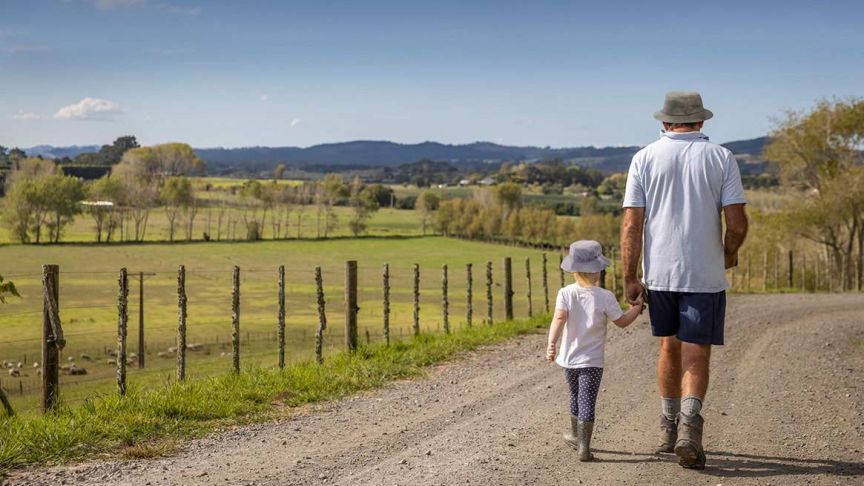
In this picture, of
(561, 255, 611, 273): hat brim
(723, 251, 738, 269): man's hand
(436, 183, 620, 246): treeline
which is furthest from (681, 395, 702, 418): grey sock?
(436, 183, 620, 246): treeline

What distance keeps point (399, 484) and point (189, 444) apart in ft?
8.97

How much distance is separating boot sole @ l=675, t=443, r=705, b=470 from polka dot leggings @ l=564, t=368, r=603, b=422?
0.73 meters

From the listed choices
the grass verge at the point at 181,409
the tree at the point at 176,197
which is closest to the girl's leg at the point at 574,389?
the grass verge at the point at 181,409

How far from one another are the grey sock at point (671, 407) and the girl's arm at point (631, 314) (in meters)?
0.69

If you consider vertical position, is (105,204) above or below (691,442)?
above

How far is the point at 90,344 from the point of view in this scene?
144 feet

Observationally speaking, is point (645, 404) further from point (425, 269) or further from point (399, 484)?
point (425, 269)

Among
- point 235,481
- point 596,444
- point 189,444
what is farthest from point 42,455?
point 596,444

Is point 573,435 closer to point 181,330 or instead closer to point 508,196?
point 181,330

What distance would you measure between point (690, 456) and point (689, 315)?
103 cm

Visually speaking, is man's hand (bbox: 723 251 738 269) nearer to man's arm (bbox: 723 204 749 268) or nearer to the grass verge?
man's arm (bbox: 723 204 749 268)

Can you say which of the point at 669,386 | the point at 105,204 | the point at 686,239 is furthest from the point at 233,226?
the point at 686,239

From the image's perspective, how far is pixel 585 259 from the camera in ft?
23.3

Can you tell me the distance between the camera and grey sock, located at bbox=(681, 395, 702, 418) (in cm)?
646
